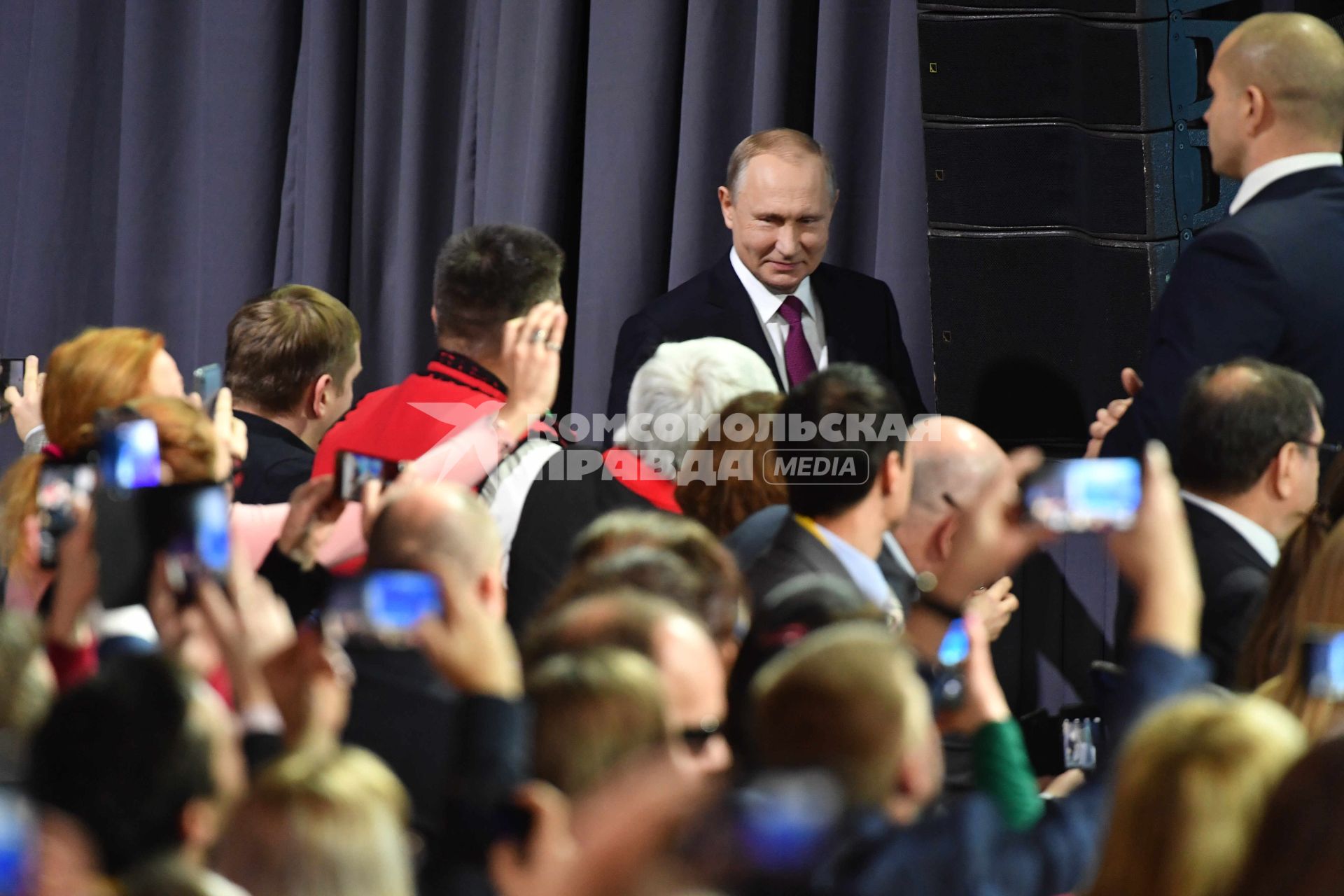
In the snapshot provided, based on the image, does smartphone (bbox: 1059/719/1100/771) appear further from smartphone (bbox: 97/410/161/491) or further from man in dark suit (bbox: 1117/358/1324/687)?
smartphone (bbox: 97/410/161/491)

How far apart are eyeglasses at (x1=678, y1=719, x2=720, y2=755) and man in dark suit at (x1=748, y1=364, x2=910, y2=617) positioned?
57cm

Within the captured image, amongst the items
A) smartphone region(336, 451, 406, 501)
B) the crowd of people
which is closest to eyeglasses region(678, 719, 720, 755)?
the crowd of people

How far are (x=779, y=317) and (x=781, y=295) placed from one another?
0.05 meters

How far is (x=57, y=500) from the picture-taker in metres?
2.00

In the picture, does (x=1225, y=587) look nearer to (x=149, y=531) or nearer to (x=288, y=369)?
(x=149, y=531)

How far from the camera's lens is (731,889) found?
3.97ft

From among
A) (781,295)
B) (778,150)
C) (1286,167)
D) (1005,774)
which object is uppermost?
(778,150)

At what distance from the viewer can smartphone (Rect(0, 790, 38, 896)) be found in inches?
45.4

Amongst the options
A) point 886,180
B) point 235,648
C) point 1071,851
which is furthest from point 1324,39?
point 235,648

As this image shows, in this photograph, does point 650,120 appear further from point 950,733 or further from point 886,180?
point 950,733

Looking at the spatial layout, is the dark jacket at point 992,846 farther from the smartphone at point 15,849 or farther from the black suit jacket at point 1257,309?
the black suit jacket at point 1257,309

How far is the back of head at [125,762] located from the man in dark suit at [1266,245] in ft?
5.88

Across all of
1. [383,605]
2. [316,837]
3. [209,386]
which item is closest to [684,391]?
[209,386]

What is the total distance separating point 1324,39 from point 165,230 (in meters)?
3.00
